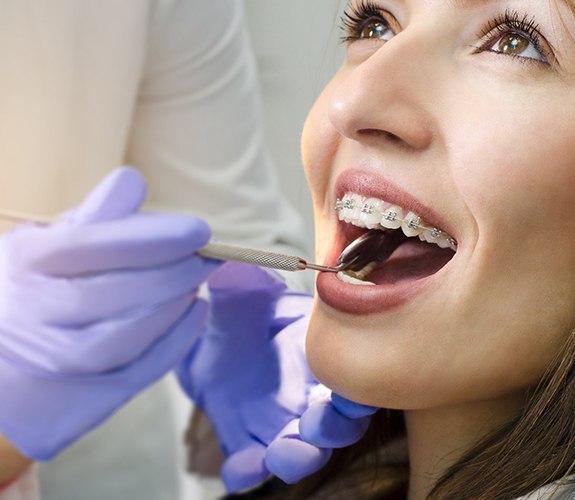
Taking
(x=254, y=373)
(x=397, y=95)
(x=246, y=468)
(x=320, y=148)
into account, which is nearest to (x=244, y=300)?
(x=254, y=373)

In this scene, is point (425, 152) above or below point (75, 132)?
above

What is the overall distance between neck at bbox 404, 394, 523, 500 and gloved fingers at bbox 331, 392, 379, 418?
0.23ft

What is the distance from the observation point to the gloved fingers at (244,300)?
1283mm

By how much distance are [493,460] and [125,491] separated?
0.89 meters

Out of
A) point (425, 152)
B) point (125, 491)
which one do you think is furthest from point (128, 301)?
point (125, 491)

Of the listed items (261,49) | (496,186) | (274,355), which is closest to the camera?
(496,186)

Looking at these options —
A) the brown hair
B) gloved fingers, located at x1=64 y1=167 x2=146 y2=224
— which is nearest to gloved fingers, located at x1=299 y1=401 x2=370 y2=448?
the brown hair

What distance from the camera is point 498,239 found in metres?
0.87

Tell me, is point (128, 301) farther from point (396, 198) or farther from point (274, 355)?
point (396, 198)

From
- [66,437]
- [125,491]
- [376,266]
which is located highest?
[376,266]

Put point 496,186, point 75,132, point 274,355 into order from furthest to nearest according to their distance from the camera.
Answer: point 75,132 → point 274,355 → point 496,186

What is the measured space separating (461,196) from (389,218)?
0.08 meters

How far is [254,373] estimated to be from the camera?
1.31m

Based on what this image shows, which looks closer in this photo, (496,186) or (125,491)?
(496,186)
